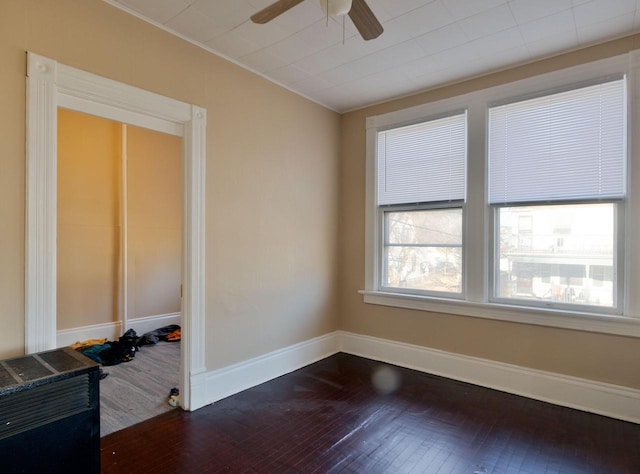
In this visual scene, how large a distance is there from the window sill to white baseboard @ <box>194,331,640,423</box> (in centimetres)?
42

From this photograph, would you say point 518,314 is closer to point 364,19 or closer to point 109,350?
point 364,19

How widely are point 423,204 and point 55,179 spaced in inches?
126

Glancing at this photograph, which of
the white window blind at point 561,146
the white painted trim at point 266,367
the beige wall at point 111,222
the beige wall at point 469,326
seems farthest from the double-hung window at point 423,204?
the beige wall at point 111,222

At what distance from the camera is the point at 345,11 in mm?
1775

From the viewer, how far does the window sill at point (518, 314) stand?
2855 millimetres

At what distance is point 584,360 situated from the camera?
3002 millimetres

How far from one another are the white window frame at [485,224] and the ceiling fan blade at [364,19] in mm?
1868

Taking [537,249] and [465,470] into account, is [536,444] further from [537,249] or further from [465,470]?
[537,249]

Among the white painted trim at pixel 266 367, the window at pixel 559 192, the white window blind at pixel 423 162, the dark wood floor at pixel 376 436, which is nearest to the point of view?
the dark wood floor at pixel 376 436

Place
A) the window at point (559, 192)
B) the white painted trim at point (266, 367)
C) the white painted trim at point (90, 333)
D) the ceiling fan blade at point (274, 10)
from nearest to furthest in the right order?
the ceiling fan blade at point (274, 10)
the window at point (559, 192)
the white painted trim at point (266, 367)
the white painted trim at point (90, 333)

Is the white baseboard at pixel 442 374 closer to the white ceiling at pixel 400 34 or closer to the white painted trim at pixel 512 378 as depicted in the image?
the white painted trim at pixel 512 378

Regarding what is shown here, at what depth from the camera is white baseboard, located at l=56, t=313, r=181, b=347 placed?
14.3 feet

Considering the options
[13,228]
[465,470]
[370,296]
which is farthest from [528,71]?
[13,228]

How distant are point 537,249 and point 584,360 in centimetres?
97
